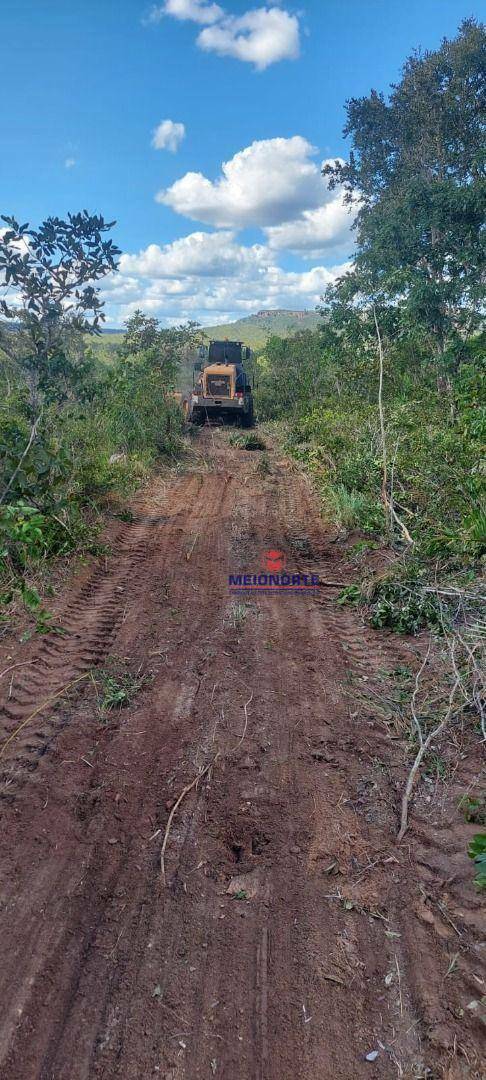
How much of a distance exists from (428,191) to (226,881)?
15187mm

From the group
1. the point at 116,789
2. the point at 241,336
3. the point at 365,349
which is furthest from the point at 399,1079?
the point at 241,336

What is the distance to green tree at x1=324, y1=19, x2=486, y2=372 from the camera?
41.9ft

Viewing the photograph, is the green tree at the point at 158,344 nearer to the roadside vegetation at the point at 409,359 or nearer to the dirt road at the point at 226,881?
the roadside vegetation at the point at 409,359

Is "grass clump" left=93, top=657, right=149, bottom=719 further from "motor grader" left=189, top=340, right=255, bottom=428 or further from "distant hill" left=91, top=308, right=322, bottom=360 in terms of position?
"distant hill" left=91, top=308, right=322, bottom=360

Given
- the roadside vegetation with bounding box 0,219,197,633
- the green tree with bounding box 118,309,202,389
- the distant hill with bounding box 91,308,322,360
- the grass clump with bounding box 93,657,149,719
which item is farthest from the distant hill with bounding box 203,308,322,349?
the grass clump with bounding box 93,657,149,719

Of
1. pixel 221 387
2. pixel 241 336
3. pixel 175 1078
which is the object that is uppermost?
pixel 241 336

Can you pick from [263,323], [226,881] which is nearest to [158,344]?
[226,881]

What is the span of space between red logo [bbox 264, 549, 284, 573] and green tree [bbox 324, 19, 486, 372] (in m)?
7.55

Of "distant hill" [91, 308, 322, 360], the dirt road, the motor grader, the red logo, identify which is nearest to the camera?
the dirt road

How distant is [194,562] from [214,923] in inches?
176

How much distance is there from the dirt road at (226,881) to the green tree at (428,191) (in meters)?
10.4

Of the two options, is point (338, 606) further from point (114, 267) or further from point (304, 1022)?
point (114, 267)

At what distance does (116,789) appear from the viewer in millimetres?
3096

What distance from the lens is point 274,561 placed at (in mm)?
6609
